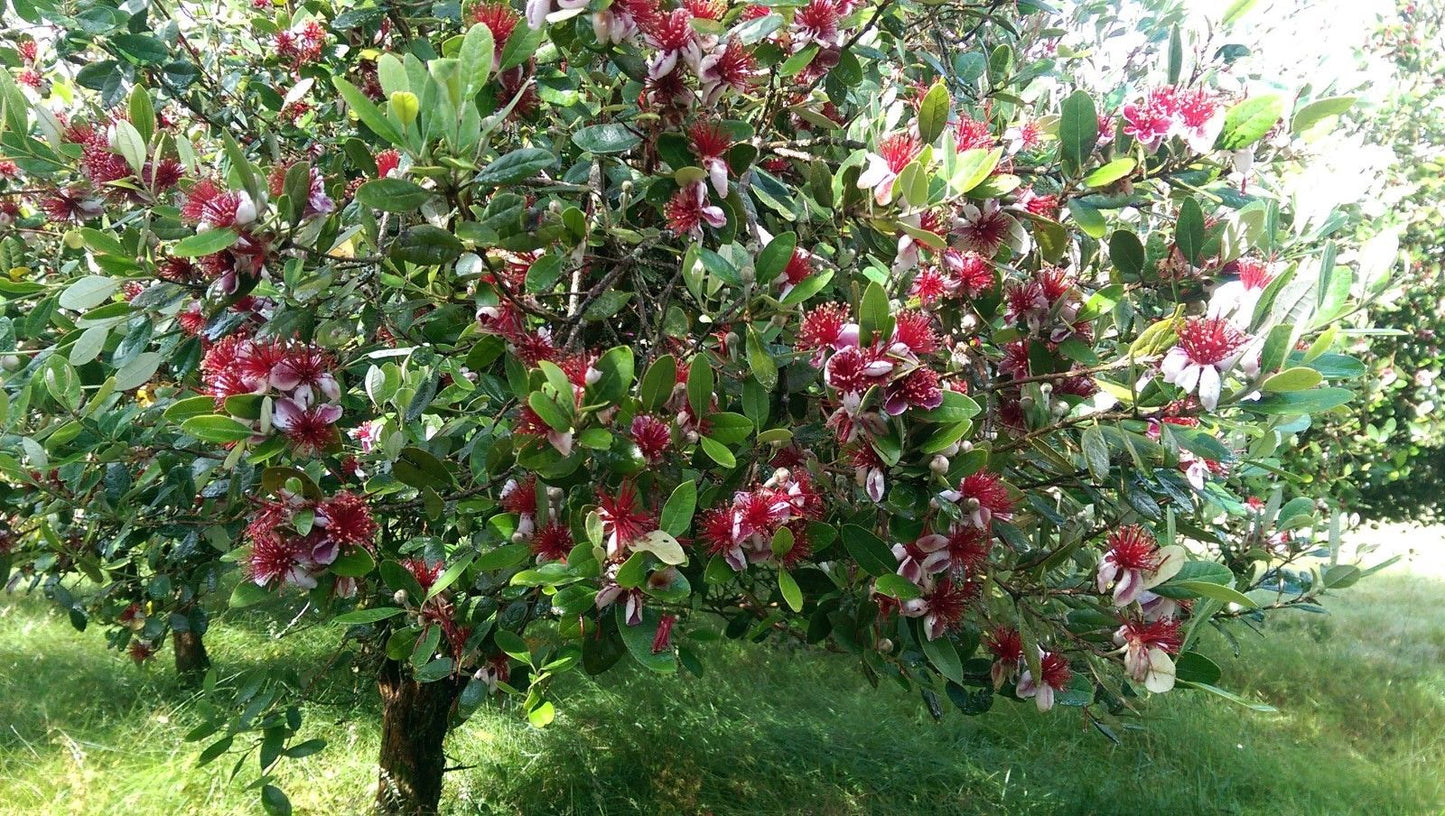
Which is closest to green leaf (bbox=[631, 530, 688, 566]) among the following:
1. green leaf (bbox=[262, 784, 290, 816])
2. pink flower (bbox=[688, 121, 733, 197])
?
pink flower (bbox=[688, 121, 733, 197])

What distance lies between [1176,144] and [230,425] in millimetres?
1197

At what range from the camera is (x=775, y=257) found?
3.26 feet

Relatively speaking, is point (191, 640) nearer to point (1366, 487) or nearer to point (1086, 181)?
point (1086, 181)

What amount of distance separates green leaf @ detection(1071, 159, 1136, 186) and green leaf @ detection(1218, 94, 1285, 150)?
115 mm

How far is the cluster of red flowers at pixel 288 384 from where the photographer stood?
101 cm

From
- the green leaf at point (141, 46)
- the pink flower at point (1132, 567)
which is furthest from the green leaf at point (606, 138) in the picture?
the green leaf at point (141, 46)

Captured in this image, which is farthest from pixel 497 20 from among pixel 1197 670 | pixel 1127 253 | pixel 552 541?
pixel 1197 670

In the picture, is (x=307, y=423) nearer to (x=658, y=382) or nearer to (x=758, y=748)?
(x=658, y=382)

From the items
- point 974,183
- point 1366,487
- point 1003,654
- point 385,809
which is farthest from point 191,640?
point 1366,487

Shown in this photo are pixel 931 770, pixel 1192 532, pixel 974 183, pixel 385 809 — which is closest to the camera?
pixel 974 183

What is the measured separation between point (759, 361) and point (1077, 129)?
51cm

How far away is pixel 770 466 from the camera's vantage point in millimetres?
1185

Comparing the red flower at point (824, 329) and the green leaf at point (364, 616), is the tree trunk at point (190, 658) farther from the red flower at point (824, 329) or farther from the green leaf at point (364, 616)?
the red flower at point (824, 329)

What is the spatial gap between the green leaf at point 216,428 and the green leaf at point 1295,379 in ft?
3.57
